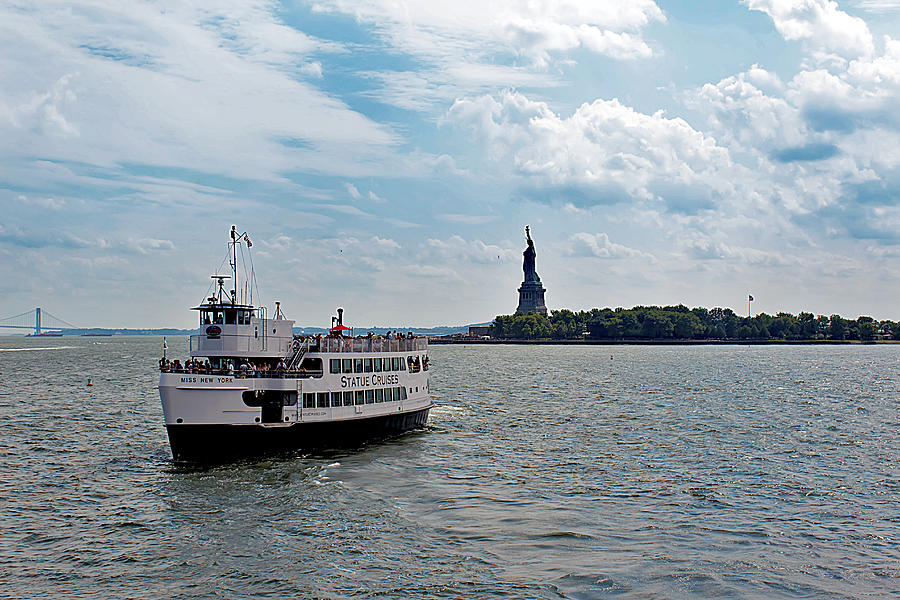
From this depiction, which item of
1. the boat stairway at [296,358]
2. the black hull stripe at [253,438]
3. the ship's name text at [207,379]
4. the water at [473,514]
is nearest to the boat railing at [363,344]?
the boat stairway at [296,358]

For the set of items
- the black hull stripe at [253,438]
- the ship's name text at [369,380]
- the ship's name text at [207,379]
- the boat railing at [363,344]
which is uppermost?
the boat railing at [363,344]

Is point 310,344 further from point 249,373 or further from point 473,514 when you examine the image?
point 473,514

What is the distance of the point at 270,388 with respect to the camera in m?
47.8

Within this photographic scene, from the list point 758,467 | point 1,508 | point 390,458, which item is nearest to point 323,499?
point 390,458

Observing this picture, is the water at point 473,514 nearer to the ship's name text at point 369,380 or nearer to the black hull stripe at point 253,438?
A: the black hull stripe at point 253,438

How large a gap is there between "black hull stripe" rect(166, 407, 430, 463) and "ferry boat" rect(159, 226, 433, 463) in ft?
0.18

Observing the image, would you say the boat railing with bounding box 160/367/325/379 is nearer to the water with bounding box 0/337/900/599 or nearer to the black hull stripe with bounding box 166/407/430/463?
the black hull stripe with bounding box 166/407/430/463

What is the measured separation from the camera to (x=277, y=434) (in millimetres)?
47781

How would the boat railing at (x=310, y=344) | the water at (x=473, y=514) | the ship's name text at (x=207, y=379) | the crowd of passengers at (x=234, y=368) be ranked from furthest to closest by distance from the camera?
the boat railing at (x=310, y=344) → the crowd of passengers at (x=234, y=368) → the ship's name text at (x=207, y=379) → the water at (x=473, y=514)

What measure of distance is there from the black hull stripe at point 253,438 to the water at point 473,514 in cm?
106

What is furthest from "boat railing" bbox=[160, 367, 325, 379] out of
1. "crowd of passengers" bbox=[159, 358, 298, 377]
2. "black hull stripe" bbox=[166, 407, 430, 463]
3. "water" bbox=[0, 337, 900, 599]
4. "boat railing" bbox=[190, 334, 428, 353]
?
"water" bbox=[0, 337, 900, 599]

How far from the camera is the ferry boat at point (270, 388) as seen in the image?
4525 centimetres

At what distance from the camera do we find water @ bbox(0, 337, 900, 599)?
28109 millimetres

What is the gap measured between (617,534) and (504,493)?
8.44 metres
